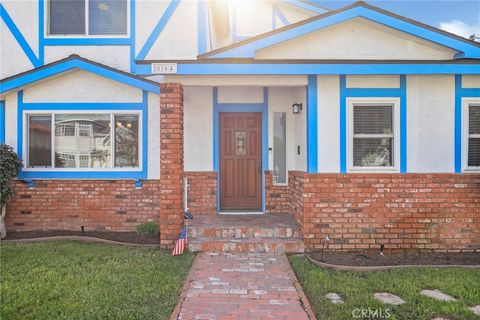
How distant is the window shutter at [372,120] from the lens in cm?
623

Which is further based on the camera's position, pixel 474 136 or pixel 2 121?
pixel 2 121

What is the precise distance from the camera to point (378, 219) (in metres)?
6.10

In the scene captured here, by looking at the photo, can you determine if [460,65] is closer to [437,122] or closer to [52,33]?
[437,122]

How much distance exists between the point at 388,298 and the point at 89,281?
384 cm

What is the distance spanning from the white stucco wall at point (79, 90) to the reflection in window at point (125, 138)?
445 mm

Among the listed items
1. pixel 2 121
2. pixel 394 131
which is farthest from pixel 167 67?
pixel 2 121

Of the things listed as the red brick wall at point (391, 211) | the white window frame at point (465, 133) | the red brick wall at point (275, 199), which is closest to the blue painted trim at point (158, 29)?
the red brick wall at point (275, 199)

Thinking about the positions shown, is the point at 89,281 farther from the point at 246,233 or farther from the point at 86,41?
the point at 86,41

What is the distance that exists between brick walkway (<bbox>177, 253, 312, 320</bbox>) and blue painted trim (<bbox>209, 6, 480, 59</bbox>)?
11.5 feet

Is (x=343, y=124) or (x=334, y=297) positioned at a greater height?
(x=343, y=124)

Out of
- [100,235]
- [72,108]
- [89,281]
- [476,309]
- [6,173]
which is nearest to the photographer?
[476,309]

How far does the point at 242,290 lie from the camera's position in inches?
172

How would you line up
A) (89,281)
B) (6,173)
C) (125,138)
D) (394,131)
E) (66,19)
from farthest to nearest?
(66,19) → (125,138) → (6,173) → (394,131) → (89,281)

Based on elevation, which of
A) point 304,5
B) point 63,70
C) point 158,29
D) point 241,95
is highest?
point 304,5
